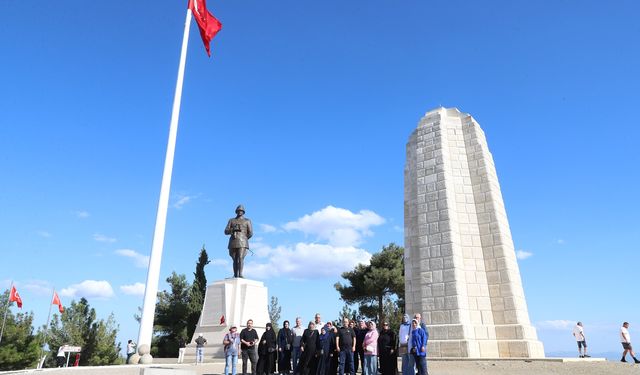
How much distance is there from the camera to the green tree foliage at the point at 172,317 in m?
25.8

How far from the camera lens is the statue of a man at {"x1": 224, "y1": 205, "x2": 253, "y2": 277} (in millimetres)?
14523

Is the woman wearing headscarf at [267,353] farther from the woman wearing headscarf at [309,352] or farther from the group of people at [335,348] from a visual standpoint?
the woman wearing headscarf at [309,352]

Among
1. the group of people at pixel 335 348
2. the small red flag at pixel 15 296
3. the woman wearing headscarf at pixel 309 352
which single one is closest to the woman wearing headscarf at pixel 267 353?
the group of people at pixel 335 348

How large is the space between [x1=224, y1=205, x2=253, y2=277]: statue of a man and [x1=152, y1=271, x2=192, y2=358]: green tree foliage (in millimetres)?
13446

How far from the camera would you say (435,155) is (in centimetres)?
1409

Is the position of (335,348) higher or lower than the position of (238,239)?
lower

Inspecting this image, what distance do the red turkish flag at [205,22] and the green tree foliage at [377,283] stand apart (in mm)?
20224

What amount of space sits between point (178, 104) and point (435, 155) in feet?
27.2

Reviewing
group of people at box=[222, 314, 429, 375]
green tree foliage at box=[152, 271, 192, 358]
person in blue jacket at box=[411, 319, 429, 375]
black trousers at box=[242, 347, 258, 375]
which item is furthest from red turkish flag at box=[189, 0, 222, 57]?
green tree foliage at box=[152, 271, 192, 358]

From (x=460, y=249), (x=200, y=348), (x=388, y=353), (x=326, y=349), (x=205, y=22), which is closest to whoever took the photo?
(x=326, y=349)

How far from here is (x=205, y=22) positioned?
12.0m

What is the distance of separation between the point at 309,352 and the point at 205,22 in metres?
9.17

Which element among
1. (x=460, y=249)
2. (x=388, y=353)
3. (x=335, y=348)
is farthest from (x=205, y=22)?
(x=460, y=249)

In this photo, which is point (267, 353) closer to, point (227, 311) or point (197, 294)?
point (227, 311)
